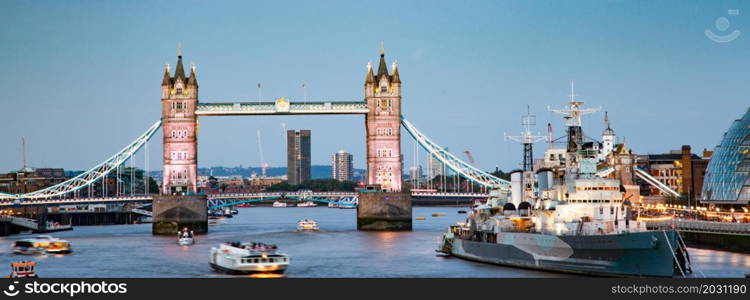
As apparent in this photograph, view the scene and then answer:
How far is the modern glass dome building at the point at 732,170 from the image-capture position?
235 feet

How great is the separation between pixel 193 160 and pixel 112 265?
133 ft

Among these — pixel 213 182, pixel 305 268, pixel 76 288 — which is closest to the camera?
pixel 76 288

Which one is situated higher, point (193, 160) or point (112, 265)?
point (193, 160)

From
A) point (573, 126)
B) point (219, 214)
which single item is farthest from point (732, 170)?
point (219, 214)

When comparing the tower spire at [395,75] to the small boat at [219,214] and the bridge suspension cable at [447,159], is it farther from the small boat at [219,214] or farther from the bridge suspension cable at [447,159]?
the small boat at [219,214]

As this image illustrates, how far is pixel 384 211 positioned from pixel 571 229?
4833 cm

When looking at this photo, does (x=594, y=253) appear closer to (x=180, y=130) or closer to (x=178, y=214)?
(x=178, y=214)

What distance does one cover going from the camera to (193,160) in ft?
317

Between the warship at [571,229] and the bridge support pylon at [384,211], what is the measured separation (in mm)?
33630

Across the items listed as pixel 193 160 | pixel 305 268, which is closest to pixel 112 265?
pixel 305 268

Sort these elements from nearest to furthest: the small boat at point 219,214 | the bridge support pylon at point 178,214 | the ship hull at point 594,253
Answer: the ship hull at point 594,253 < the bridge support pylon at point 178,214 < the small boat at point 219,214

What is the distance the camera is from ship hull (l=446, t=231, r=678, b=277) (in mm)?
39812

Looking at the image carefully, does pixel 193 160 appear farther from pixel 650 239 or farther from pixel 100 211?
pixel 650 239

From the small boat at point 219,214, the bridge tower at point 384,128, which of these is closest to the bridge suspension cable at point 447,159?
the bridge tower at point 384,128
